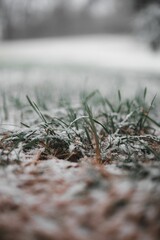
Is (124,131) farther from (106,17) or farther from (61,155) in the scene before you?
(106,17)

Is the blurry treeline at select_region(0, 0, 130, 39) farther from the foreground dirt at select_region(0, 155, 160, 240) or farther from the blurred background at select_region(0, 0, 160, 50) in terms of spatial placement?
the foreground dirt at select_region(0, 155, 160, 240)

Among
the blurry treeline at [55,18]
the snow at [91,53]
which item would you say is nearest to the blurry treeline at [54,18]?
the blurry treeline at [55,18]

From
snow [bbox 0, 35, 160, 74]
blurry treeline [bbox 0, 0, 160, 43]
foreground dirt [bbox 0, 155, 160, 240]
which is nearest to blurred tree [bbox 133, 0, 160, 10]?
snow [bbox 0, 35, 160, 74]

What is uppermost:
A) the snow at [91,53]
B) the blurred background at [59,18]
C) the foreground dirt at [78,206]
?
the blurred background at [59,18]

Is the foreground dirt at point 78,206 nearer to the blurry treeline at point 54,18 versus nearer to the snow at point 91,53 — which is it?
the snow at point 91,53

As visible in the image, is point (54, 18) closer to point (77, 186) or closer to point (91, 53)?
point (91, 53)
